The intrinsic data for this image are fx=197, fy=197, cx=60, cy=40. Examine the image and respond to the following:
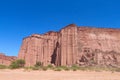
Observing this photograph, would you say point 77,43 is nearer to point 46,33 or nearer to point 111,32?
point 111,32

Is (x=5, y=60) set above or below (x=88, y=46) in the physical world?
below

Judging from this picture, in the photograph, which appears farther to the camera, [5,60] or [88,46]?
[5,60]

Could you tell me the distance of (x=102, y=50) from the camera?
60875mm

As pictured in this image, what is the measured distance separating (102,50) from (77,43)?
7988mm

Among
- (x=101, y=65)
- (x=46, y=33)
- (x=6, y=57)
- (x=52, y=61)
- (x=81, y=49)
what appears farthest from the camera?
(x=6, y=57)

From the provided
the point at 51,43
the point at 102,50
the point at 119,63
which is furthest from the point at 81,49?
the point at 51,43

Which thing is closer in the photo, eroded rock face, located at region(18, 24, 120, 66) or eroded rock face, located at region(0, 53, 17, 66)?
eroded rock face, located at region(18, 24, 120, 66)

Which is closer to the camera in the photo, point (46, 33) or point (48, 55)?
point (48, 55)

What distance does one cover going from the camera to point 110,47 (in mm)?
62719

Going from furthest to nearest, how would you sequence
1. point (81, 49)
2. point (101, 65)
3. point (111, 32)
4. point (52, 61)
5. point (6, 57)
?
point (6, 57)
point (52, 61)
point (111, 32)
point (81, 49)
point (101, 65)

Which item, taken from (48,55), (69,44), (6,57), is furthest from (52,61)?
(6,57)

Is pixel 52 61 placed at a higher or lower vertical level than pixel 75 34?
lower

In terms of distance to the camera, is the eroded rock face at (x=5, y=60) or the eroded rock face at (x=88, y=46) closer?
the eroded rock face at (x=88, y=46)

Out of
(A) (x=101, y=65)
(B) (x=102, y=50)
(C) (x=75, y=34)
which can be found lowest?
(A) (x=101, y=65)
